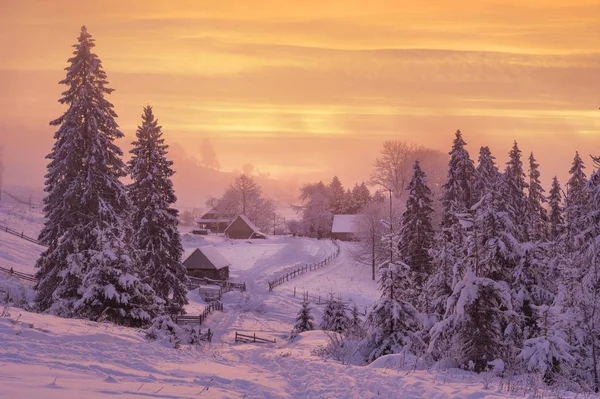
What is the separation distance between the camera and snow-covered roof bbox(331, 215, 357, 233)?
328 ft

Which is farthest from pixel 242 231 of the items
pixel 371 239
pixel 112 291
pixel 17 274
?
pixel 112 291

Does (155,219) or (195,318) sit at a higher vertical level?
(155,219)

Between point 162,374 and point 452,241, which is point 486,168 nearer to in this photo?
point 452,241

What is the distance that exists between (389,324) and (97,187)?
18.1 meters

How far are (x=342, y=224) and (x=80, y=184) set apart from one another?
78.0 meters

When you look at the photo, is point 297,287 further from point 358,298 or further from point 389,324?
point 389,324

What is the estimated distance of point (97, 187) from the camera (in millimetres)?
27562

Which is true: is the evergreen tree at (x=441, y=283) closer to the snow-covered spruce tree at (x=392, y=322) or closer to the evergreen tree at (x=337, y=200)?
the snow-covered spruce tree at (x=392, y=322)

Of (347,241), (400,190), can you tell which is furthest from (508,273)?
(347,241)

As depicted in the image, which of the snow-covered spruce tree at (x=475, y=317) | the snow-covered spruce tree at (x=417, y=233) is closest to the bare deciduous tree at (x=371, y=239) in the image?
the snow-covered spruce tree at (x=417, y=233)

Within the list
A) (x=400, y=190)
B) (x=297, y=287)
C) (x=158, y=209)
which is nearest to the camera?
(x=158, y=209)

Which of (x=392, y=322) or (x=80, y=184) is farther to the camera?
(x=80, y=184)

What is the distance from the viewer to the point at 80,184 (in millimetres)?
27031

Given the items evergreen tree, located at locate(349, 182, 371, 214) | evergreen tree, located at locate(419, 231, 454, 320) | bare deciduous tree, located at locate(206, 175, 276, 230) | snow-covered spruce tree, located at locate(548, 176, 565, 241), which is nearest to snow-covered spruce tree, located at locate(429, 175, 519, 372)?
evergreen tree, located at locate(419, 231, 454, 320)
